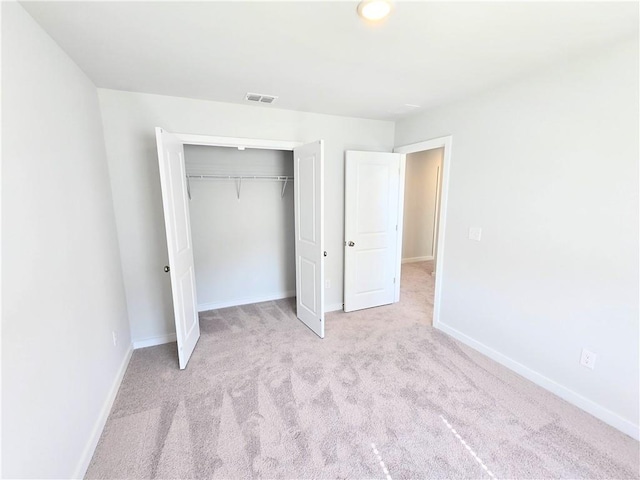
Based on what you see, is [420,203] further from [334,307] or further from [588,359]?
[588,359]

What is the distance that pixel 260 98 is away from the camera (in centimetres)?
Answer: 266

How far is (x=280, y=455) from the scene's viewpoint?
1676mm

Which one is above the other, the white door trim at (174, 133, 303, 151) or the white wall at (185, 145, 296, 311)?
the white door trim at (174, 133, 303, 151)

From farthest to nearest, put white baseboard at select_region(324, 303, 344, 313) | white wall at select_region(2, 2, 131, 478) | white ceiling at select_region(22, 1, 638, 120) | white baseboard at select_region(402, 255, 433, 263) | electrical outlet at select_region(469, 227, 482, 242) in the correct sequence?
white baseboard at select_region(402, 255, 433, 263)
white baseboard at select_region(324, 303, 344, 313)
electrical outlet at select_region(469, 227, 482, 242)
white ceiling at select_region(22, 1, 638, 120)
white wall at select_region(2, 2, 131, 478)

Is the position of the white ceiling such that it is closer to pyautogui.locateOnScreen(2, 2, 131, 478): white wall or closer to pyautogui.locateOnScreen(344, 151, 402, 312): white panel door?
pyautogui.locateOnScreen(2, 2, 131, 478): white wall

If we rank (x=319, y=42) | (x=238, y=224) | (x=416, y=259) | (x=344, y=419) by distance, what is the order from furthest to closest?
(x=416, y=259)
(x=238, y=224)
(x=344, y=419)
(x=319, y=42)

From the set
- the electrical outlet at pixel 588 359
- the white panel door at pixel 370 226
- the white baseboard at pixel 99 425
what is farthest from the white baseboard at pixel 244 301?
the electrical outlet at pixel 588 359

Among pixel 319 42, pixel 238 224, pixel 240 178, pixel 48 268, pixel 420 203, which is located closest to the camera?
pixel 48 268

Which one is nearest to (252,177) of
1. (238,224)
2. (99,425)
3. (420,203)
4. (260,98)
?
(238,224)

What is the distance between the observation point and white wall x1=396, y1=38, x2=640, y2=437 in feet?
5.75

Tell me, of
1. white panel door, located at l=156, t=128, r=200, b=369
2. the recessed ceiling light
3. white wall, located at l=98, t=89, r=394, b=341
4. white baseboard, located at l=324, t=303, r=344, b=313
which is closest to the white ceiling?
the recessed ceiling light

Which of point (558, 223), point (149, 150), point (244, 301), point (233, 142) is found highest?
point (233, 142)

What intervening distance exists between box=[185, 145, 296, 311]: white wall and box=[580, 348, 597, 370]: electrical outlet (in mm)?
3078

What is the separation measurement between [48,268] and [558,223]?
312cm
